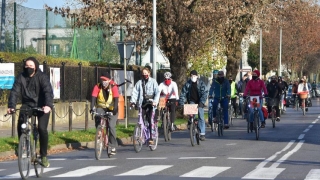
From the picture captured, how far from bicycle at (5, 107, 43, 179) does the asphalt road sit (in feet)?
1.46

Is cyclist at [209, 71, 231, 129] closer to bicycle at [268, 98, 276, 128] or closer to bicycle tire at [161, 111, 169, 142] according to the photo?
bicycle tire at [161, 111, 169, 142]

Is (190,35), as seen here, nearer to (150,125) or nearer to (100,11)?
(100,11)

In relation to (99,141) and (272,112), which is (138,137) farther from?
(272,112)

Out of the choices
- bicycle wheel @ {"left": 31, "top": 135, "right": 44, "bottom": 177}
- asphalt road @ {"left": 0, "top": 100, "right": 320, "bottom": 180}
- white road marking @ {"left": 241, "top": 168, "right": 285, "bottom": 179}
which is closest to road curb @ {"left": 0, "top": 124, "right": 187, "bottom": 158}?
asphalt road @ {"left": 0, "top": 100, "right": 320, "bottom": 180}

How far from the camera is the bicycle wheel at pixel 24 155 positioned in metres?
13.4

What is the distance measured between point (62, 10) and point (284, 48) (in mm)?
55353

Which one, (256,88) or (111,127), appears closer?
(111,127)

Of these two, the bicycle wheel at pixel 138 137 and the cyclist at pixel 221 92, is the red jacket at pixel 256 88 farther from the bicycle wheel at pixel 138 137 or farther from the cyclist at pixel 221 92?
the bicycle wheel at pixel 138 137

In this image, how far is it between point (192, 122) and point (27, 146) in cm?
804

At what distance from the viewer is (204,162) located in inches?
645

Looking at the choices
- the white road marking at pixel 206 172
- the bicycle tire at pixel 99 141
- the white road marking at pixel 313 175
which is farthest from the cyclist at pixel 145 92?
the white road marking at pixel 313 175

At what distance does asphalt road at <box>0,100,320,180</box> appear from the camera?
14.0 metres

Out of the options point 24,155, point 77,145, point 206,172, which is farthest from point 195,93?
point 24,155

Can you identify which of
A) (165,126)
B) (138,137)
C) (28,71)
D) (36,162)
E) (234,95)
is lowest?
(36,162)
